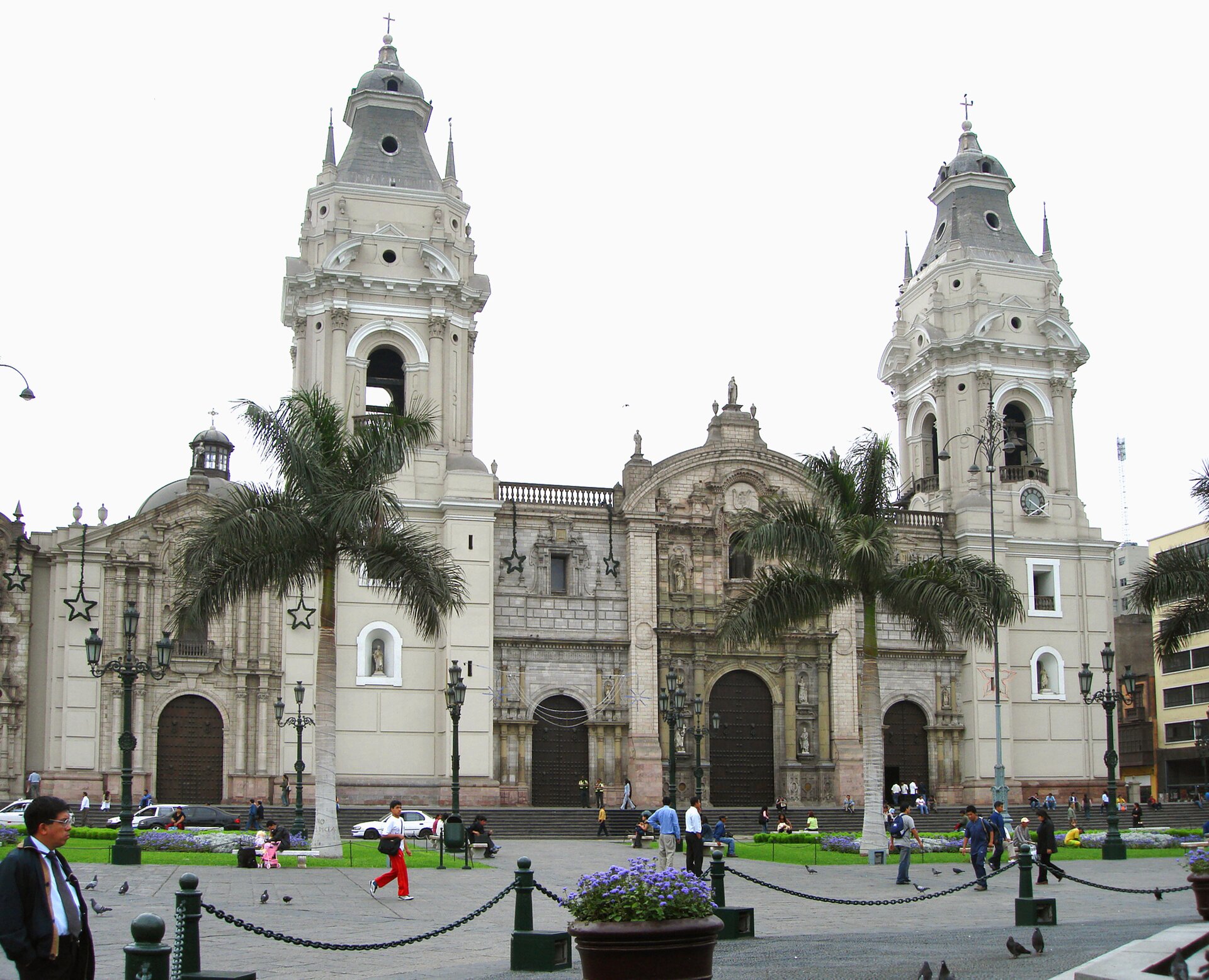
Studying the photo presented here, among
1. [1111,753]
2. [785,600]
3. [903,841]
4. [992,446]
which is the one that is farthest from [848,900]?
[992,446]

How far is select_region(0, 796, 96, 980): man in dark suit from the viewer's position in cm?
813

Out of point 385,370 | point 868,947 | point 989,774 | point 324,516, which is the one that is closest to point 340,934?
point 868,947

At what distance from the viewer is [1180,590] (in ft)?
121

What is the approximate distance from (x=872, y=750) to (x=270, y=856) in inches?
503

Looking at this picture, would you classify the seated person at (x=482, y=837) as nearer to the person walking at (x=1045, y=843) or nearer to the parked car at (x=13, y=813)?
the parked car at (x=13, y=813)

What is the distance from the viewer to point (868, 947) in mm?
15602

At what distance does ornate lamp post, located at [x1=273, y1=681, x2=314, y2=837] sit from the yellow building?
4397cm

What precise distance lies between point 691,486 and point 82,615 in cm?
2010

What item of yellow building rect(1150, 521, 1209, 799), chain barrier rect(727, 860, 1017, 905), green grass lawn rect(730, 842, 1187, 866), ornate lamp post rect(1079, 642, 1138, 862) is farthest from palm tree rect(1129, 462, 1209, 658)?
yellow building rect(1150, 521, 1209, 799)

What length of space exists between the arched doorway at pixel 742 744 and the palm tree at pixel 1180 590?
1479 centimetres

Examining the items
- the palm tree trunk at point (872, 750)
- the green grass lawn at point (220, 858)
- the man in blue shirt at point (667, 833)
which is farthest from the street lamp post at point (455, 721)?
the palm tree trunk at point (872, 750)

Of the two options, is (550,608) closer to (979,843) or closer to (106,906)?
(979,843)

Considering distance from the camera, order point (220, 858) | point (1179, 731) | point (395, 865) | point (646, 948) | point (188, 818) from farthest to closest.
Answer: point (1179, 731) → point (188, 818) → point (220, 858) → point (395, 865) → point (646, 948)

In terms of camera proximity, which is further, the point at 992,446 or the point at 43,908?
the point at 992,446
